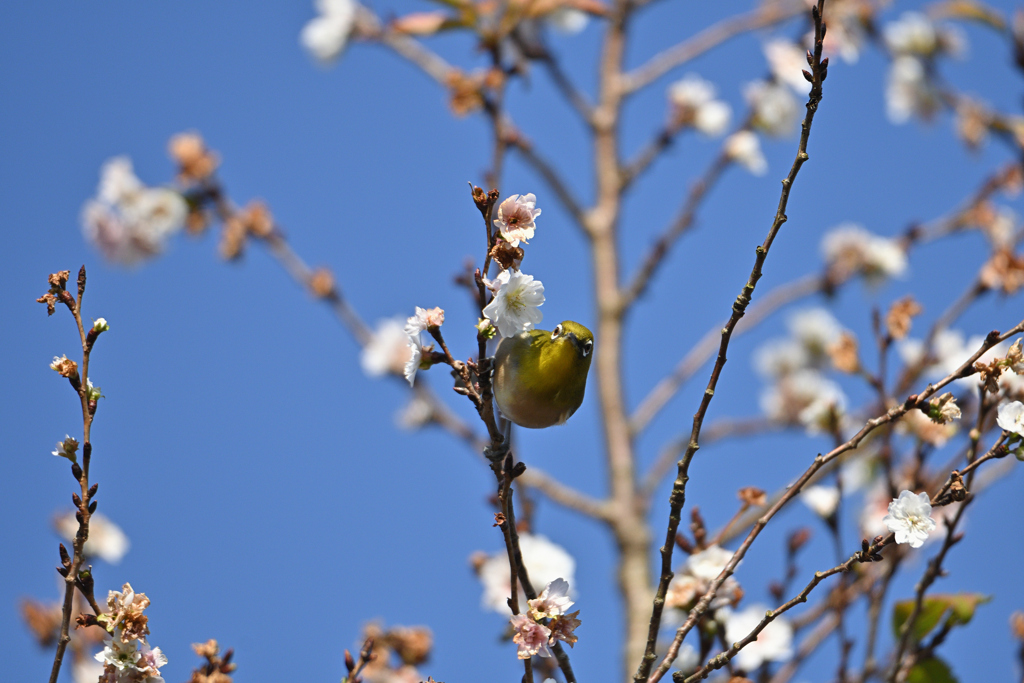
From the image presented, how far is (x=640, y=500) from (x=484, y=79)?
5.56ft

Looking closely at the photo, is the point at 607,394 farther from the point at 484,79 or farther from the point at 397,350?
the point at 484,79

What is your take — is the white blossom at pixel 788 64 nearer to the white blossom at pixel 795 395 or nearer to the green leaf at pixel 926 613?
the white blossom at pixel 795 395

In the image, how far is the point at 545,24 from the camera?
153 inches

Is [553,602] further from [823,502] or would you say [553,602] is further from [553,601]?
[823,502]

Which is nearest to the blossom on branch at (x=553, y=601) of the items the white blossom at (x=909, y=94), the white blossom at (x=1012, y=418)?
the white blossom at (x=1012, y=418)

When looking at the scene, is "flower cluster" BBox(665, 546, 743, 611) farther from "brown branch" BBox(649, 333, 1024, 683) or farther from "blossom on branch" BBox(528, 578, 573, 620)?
"blossom on branch" BBox(528, 578, 573, 620)

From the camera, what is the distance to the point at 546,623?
1.44 metres

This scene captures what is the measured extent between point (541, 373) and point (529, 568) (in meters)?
1.31

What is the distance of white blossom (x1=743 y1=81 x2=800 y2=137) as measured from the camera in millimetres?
3955

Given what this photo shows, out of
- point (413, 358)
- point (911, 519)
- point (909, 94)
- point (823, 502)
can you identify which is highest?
point (909, 94)

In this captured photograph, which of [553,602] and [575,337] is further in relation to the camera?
[575,337]

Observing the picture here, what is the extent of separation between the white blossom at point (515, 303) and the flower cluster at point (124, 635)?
76cm

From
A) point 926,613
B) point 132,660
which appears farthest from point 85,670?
point 926,613

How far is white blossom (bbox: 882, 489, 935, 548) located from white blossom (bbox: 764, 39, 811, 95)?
2.83 meters
